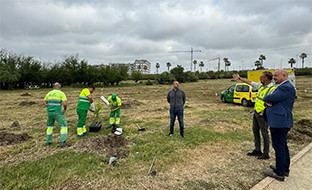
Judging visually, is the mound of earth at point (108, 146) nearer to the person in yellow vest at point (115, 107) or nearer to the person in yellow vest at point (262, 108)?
the person in yellow vest at point (115, 107)

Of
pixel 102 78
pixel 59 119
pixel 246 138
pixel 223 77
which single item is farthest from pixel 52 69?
pixel 223 77

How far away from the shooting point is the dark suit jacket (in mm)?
3025

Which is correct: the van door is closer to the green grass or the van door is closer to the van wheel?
the van wheel

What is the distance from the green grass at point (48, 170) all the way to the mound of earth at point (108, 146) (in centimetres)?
31

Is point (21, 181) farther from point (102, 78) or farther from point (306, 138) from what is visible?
point (102, 78)

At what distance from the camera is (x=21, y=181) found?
11.4ft

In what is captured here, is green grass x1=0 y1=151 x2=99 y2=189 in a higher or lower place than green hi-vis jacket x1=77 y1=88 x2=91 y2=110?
lower

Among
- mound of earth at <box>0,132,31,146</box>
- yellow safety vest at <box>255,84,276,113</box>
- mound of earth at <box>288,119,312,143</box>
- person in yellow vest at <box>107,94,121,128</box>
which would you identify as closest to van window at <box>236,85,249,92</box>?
mound of earth at <box>288,119,312,143</box>

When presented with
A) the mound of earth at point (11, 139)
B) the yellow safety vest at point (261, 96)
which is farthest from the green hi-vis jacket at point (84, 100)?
the yellow safety vest at point (261, 96)

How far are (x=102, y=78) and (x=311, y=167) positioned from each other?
4184cm

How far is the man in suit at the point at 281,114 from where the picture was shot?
3.04 metres

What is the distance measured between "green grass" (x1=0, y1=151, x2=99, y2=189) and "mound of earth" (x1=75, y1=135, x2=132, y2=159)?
31 cm

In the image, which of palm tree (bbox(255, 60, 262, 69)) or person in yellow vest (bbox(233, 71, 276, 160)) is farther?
palm tree (bbox(255, 60, 262, 69))

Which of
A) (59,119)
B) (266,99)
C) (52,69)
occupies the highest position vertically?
(52,69)
